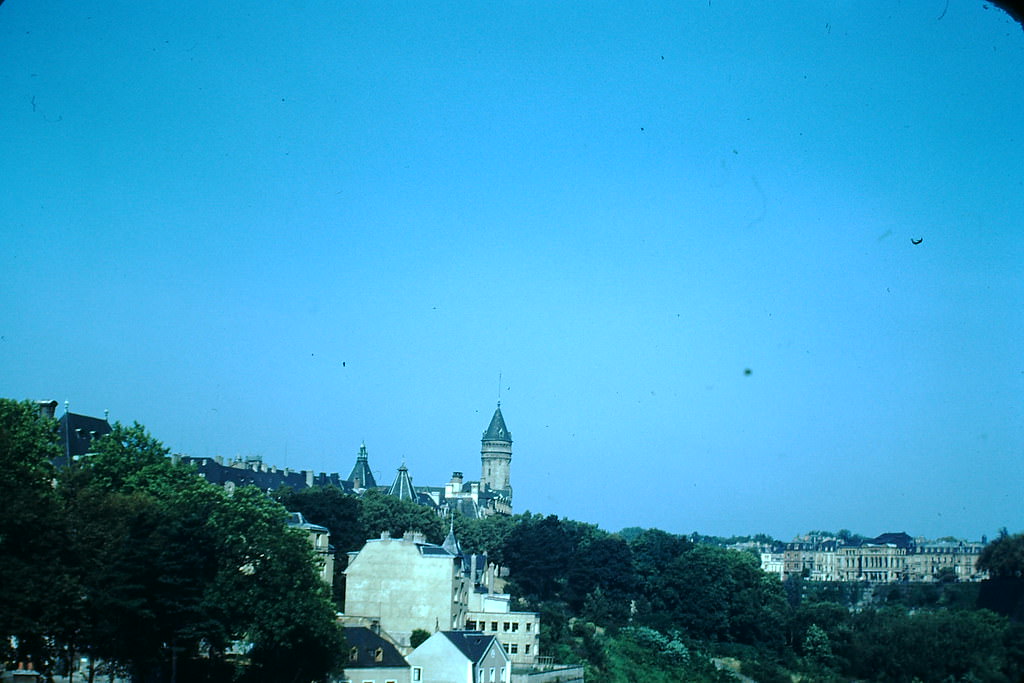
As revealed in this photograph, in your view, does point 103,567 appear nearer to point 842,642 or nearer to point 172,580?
point 172,580

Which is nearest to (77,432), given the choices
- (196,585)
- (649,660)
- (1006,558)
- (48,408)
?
(48,408)

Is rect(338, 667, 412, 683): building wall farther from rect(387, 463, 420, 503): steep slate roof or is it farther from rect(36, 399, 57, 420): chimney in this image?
rect(387, 463, 420, 503): steep slate roof

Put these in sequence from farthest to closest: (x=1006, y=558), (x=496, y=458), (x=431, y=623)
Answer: (x=496, y=458) < (x=1006, y=558) < (x=431, y=623)

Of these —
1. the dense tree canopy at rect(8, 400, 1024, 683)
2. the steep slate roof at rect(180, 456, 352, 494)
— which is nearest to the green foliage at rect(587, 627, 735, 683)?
the dense tree canopy at rect(8, 400, 1024, 683)

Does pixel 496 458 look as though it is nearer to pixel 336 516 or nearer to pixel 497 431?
pixel 497 431

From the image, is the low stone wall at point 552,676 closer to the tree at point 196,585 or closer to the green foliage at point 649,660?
the green foliage at point 649,660

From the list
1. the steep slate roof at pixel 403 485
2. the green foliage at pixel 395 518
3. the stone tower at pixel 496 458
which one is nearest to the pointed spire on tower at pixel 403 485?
the steep slate roof at pixel 403 485

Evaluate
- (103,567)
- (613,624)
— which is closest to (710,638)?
(613,624)
